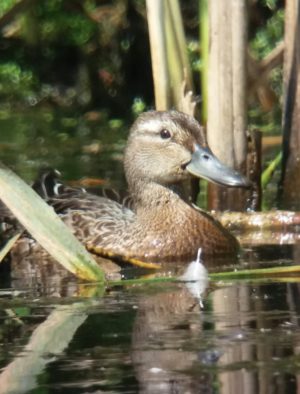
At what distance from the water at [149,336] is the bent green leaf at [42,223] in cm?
18

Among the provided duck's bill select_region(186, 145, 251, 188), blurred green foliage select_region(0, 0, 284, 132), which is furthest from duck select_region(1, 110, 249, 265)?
blurred green foliage select_region(0, 0, 284, 132)

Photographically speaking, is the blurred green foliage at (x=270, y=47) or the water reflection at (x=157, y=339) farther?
the blurred green foliage at (x=270, y=47)

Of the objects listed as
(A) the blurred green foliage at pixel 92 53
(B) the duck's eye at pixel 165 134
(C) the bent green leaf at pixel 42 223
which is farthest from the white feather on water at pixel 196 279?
(A) the blurred green foliage at pixel 92 53

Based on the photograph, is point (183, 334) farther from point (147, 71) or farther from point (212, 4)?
point (147, 71)

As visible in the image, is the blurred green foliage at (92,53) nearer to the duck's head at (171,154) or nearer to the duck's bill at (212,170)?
the duck's head at (171,154)

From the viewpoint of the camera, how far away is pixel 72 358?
17.4ft

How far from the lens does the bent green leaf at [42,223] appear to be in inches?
259

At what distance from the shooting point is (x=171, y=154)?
28.2ft

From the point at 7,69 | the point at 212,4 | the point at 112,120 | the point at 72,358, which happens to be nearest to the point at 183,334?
the point at 72,358

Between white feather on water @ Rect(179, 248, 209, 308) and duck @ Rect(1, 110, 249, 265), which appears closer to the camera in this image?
white feather on water @ Rect(179, 248, 209, 308)

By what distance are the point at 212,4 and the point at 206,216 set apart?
4.05ft

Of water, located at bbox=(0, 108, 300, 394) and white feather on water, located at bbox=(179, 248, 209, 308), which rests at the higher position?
white feather on water, located at bbox=(179, 248, 209, 308)

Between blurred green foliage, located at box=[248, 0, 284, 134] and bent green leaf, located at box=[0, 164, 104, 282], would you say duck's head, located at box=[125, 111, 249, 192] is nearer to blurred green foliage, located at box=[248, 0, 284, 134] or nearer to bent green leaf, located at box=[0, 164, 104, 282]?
bent green leaf, located at box=[0, 164, 104, 282]

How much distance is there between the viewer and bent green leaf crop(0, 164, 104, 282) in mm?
6586
